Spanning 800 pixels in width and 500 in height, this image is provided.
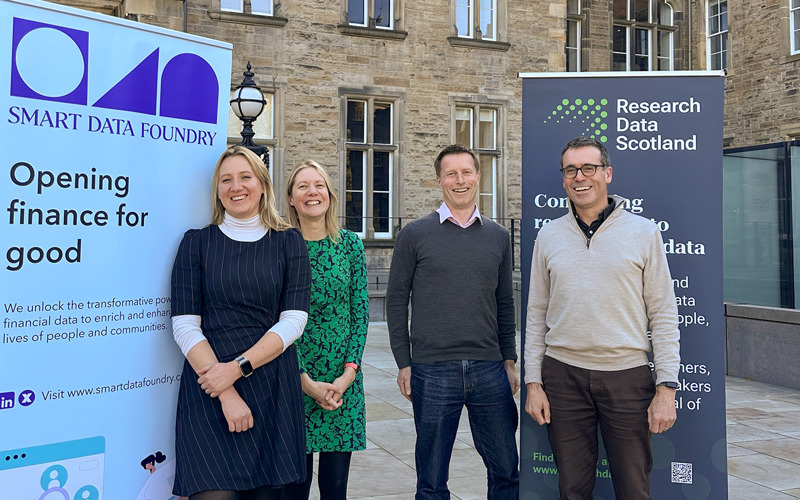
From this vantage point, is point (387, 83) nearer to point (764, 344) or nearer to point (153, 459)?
point (764, 344)

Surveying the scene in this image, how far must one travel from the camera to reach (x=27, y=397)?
7.07 ft

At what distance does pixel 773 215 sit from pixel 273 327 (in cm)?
739

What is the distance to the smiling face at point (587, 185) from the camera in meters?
2.88

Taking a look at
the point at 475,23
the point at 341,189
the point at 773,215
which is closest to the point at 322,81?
the point at 341,189

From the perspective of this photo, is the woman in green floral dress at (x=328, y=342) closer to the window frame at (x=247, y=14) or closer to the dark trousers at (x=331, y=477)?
the dark trousers at (x=331, y=477)

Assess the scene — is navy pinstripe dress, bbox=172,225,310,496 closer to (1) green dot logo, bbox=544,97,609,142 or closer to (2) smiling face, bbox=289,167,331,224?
(2) smiling face, bbox=289,167,331,224

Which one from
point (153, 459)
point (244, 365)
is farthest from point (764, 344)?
point (153, 459)

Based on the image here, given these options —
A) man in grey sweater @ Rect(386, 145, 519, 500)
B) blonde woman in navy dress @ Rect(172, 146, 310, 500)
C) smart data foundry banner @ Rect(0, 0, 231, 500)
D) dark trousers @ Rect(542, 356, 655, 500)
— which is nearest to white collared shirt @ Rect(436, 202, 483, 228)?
man in grey sweater @ Rect(386, 145, 519, 500)

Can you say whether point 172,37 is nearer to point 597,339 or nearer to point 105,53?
point 105,53

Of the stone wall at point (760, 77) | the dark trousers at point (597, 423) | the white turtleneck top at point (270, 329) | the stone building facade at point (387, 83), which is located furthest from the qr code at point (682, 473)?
the stone wall at point (760, 77)

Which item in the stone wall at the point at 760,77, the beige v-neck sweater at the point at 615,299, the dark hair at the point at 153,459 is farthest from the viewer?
the stone wall at the point at 760,77

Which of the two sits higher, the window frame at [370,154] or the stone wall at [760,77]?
the stone wall at [760,77]

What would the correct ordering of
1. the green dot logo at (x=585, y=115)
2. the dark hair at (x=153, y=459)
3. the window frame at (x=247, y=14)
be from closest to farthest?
the dark hair at (x=153, y=459) < the green dot logo at (x=585, y=115) < the window frame at (x=247, y=14)

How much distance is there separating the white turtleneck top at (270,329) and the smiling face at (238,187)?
4cm
